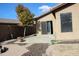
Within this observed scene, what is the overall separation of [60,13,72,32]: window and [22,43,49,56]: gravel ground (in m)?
1.82

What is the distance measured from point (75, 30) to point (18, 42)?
3.91 meters

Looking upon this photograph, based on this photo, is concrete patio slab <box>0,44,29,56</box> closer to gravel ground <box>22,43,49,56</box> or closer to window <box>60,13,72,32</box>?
gravel ground <box>22,43,49,56</box>

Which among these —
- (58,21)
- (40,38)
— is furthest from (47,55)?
(58,21)

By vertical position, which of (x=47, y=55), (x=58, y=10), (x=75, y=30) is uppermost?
(x=58, y=10)

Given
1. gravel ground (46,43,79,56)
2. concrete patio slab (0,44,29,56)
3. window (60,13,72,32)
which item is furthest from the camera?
window (60,13,72,32)

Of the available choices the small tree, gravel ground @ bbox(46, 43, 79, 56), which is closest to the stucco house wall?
the small tree

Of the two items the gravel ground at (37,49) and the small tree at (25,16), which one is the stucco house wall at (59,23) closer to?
the small tree at (25,16)

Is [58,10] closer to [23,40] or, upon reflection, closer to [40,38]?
[40,38]

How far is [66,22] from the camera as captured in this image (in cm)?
1312

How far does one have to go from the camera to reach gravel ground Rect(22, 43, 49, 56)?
10820 millimetres

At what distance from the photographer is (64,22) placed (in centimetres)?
1321

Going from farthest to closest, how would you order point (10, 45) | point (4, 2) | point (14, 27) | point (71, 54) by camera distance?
point (14, 27) → point (10, 45) → point (4, 2) → point (71, 54)

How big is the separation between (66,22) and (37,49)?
2.97 meters

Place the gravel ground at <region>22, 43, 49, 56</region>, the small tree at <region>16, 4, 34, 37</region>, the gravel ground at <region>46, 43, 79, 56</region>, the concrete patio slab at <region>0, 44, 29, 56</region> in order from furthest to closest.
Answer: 1. the small tree at <region>16, 4, 34, 37</region>
2. the concrete patio slab at <region>0, 44, 29, 56</region>
3. the gravel ground at <region>22, 43, 49, 56</region>
4. the gravel ground at <region>46, 43, 79, 56</region>
